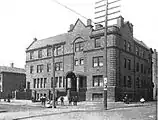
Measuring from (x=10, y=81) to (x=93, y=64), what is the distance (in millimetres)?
33916

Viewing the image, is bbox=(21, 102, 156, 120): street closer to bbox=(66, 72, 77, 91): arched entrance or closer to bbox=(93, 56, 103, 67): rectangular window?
bbox=(93, 56, 103, 67): rectangular window

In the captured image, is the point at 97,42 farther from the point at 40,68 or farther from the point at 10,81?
the point at 10,81

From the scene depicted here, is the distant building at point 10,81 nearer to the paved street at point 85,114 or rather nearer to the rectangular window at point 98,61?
the rectangular window at point 98,61

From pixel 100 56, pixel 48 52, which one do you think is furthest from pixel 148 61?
pixel 48 52

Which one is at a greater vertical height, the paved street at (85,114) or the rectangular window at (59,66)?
the rectangular window at (59,66)

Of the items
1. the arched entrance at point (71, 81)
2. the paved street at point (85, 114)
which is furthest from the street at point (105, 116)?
the arched entrance at point (71, 81)

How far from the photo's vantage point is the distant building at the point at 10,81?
6756 centimetres

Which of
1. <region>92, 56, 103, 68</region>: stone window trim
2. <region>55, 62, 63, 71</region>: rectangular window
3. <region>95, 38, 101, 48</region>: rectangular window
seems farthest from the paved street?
<region>55, 62, 63, 71</region>: rectangular window

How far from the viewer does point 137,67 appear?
50469 mm

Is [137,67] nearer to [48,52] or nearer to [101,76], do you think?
[101,76]

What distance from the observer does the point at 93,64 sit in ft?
145

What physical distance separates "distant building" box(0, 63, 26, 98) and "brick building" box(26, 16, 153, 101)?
44.9 ft

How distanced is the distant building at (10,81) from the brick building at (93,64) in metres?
13.7

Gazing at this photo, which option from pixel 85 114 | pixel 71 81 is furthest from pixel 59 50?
pixel 85 114
